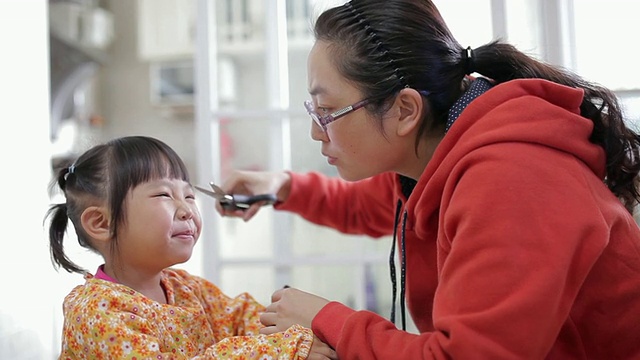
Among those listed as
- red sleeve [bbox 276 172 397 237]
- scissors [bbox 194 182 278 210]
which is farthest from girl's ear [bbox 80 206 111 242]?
red sleeve [bbox 276 172 397 237]

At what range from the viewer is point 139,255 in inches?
48.1

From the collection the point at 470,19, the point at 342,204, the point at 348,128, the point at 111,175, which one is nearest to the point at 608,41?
the point at 470,19

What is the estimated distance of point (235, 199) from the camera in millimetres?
1496

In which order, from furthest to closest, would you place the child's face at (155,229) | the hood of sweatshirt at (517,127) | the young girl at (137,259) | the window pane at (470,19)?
the window pane at (470,19), the child's face at (155,229), the young girl at (137,259), the hood of sweatshirt at (517,127)

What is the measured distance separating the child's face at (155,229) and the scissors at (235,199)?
0.71 feet

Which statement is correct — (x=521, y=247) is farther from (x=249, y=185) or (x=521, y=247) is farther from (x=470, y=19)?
(x=470, y=19)

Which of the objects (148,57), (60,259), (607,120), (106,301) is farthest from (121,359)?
(148,57)

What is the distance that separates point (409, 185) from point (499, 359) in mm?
564

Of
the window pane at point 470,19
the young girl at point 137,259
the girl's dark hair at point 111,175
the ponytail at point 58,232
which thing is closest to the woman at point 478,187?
the young girl at point 137,259

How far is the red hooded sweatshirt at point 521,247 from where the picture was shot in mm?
883

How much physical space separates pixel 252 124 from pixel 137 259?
2.89ft

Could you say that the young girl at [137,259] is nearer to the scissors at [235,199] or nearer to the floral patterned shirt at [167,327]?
the floral patterned shirt at [167,327]

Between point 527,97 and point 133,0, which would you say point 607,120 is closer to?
point 527,97

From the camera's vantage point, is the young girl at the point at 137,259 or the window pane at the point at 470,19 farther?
the window pane at the point at 470,19
